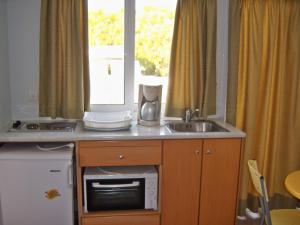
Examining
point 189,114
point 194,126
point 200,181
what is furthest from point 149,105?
point 200,181

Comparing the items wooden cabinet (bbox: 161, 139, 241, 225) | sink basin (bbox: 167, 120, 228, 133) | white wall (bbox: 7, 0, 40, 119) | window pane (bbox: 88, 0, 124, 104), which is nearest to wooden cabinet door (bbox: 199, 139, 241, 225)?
wooden cabinet (bbox: 161, 139, 241, 225)

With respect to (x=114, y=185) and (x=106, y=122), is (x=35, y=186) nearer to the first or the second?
(x=114, y=185)

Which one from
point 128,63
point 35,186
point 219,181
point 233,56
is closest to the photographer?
point 35,186

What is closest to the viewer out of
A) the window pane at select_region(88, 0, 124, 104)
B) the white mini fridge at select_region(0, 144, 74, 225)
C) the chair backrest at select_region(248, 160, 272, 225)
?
the chair backrest at select_region(248, 160, 272, 225)

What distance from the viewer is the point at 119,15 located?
2746 millimetres

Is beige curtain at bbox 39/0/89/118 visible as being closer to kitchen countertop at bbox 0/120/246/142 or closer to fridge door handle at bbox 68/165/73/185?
kitchen countertop at bbox 0/120/246/142

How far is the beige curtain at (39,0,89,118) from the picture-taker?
2.52 metres

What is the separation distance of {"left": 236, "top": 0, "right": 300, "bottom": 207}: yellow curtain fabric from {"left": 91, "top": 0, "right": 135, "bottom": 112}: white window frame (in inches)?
38.5

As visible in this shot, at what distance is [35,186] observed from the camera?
Result: 2.26 metres

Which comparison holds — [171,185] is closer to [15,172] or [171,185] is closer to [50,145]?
[50,145]

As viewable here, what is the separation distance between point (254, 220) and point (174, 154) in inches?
44.1

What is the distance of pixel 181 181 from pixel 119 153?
1.80 ft

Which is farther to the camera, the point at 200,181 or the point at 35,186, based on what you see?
the point at 200,181

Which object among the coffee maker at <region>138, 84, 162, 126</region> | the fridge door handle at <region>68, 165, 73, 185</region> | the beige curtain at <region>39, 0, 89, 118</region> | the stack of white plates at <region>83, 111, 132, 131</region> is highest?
the beige curtain at <region>39, 0, 89, 118</region>
